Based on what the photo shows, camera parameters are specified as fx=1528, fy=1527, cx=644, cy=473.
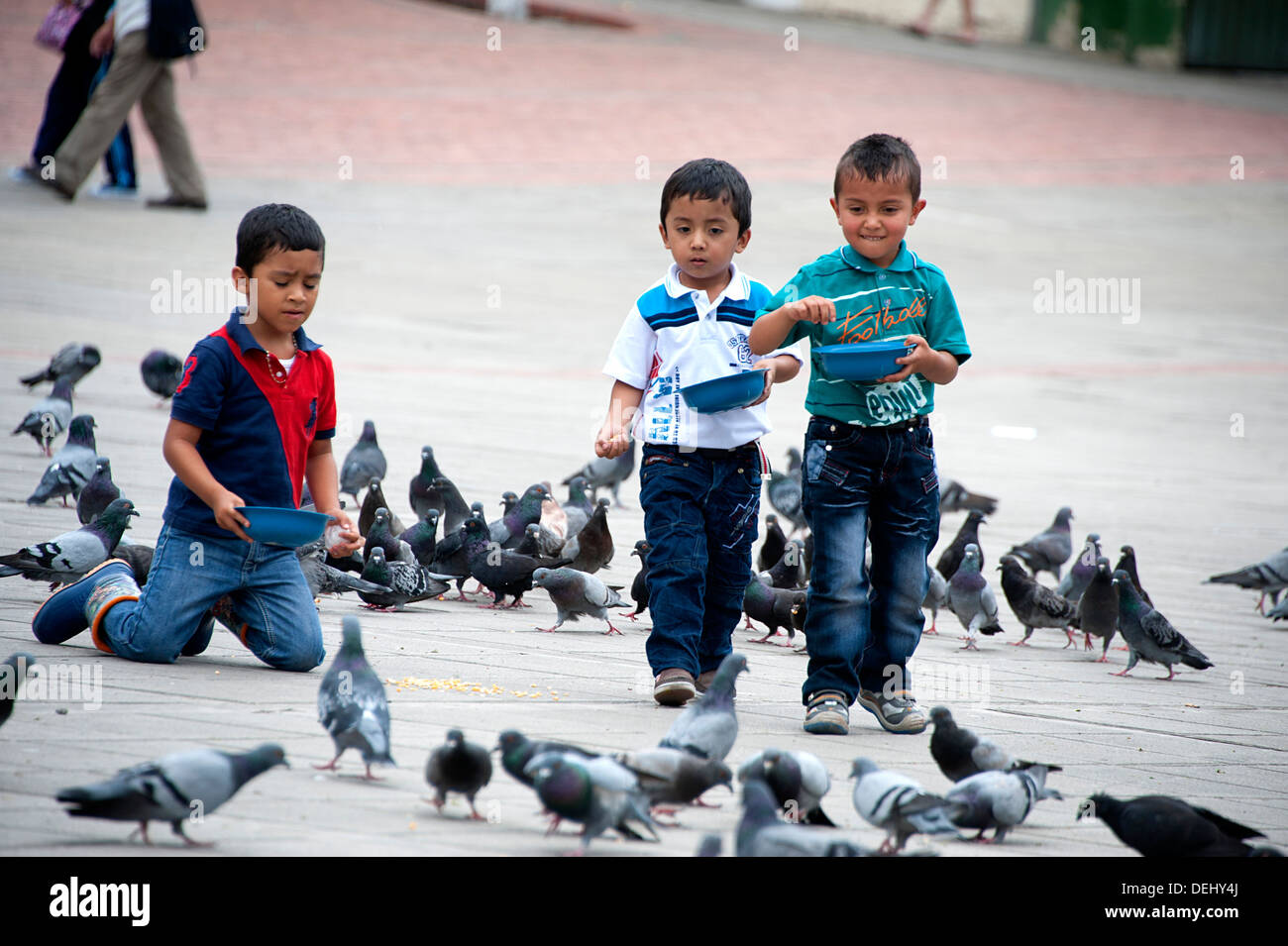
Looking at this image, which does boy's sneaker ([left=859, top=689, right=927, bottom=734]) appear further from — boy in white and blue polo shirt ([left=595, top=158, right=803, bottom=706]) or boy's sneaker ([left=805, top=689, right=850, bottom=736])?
boy in white and blue polo shirt ([left=595, top=158, right=803, bottom=706])

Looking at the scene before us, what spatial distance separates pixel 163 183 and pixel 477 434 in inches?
379

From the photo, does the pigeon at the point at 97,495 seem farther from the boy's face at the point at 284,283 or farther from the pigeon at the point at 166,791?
the pigeon at the point at 166,791

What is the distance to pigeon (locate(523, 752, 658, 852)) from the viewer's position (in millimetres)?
3455

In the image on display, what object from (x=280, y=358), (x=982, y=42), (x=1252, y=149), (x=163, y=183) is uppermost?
(x=982, y=42)

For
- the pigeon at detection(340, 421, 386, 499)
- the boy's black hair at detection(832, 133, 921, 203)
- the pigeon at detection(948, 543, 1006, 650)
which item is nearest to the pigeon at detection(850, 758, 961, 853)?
the boy's black hair at detection(832, 133, 921, 203)

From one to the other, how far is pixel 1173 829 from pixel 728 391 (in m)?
1.79

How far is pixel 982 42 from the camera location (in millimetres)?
31391

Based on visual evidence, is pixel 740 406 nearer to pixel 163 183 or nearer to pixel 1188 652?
pixel 1188 652

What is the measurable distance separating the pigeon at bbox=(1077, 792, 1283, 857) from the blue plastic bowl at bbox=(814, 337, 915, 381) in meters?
1.40

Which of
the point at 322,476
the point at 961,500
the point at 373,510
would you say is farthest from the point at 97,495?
the point at 961,500

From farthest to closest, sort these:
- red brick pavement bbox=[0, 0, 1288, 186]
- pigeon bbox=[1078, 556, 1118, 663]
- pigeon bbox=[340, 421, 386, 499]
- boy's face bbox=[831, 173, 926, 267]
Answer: red brick pavement bbox=[0, 0, 1288, 186], pigeon bbox=[340, 421, 386, 499], pigeon bbox=[1078, 556, 1118, 663], boy's face bbox=[831, 173, 926, 267]

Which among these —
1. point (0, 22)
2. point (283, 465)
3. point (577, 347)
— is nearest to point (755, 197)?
point (577, 347)

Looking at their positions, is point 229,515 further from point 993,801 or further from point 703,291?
point 993,801
